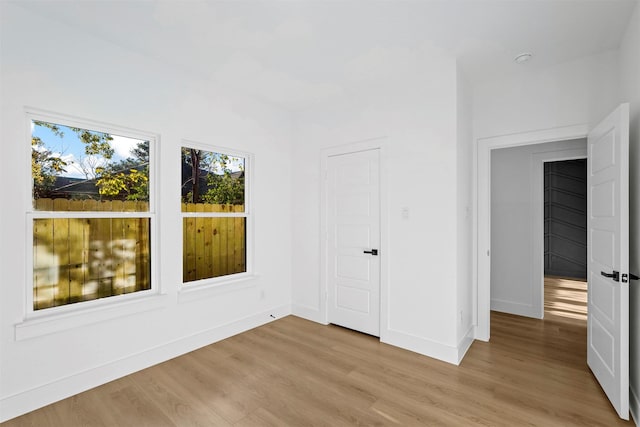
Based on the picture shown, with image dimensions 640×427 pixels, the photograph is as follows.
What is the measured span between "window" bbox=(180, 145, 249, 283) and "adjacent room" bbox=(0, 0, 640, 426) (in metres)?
0.03

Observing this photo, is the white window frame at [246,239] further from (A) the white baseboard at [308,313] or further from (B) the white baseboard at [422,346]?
(B) the white baseboard at [422,346]

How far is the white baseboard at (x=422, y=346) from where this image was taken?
2.90 m

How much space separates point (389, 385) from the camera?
2.52 m

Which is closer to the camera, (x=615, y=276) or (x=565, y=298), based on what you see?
(x=615, y=276)

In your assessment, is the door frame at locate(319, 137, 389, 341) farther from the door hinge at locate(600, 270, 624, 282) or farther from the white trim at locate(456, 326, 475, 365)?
the door hinge at locate(600, 270, 624, 282)

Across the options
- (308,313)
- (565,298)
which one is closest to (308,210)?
(308,313)

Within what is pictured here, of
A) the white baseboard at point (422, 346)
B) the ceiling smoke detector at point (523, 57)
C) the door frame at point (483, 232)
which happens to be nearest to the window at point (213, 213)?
the white baseboard at point (422, 346)

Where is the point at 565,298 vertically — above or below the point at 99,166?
below

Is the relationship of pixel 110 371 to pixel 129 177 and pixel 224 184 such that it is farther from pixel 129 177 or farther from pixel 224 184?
pixel 224 184

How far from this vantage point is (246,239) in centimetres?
386

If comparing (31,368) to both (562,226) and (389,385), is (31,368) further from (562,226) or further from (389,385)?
(562,226)

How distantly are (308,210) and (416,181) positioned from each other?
150 centimetres

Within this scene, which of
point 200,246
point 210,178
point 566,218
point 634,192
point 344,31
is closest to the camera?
point 634,192

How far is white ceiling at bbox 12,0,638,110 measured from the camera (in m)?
2.19
